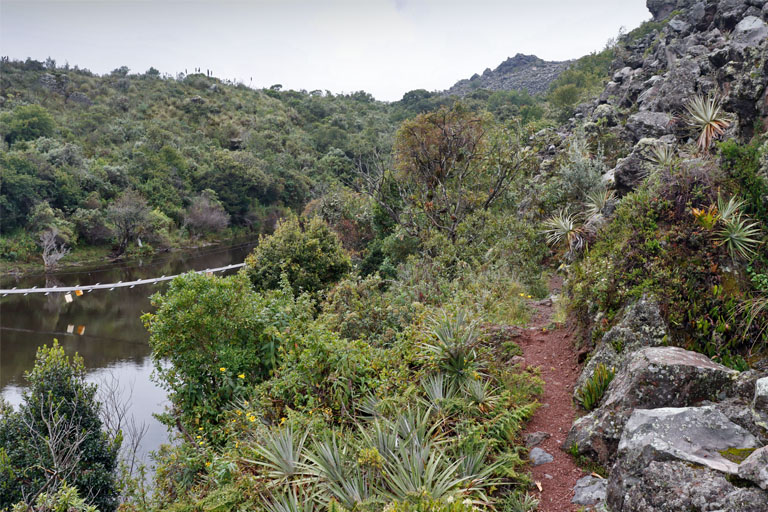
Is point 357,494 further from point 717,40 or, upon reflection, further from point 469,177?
point 717,40

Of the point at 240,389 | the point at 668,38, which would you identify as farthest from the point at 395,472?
the point at 668,38

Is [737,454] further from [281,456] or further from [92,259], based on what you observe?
[92,259]

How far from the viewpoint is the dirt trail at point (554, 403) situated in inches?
152

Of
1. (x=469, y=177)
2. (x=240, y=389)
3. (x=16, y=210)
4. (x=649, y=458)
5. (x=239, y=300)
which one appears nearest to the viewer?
(x=649, y=458)

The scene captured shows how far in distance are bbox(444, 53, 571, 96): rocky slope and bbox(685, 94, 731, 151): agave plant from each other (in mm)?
99435

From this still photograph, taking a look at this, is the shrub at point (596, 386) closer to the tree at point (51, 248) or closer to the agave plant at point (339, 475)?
the agave plant at point (339, 475)

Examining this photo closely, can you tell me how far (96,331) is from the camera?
1920 cm

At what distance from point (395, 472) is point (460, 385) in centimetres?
148

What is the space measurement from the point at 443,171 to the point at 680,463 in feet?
43.2

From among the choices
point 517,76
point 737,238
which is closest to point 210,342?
point 737,238

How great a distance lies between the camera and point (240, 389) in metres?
7.55

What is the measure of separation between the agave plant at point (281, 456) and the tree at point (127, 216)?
32393mm

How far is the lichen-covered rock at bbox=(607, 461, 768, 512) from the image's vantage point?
2.51m

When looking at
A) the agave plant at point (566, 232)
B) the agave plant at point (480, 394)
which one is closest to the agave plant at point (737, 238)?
the agave plant at point (480, 394)
